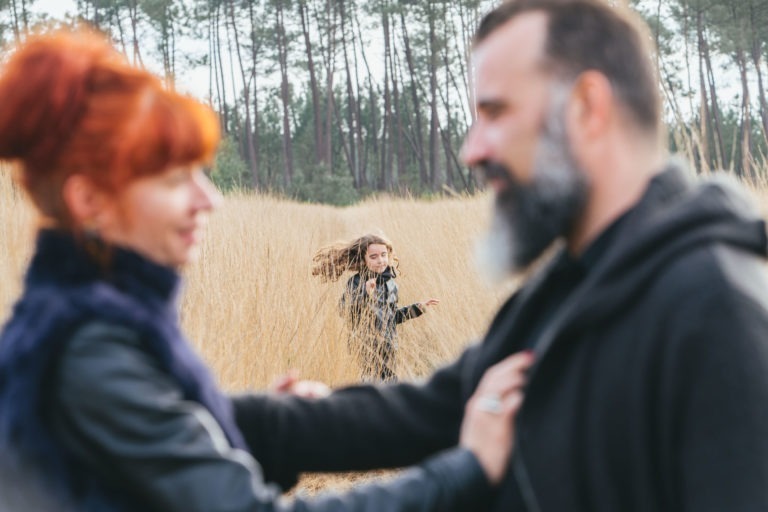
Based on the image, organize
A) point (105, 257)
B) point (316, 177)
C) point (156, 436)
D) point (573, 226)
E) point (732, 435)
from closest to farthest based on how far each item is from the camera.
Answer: point (732, 435) < point (156, 436) < point (105, 257) < point (573, 226) < point (316, 177)

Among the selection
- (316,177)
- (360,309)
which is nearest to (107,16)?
(316,177)

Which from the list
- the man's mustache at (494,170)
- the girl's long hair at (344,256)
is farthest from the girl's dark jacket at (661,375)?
the girl's long hair at (344,256)

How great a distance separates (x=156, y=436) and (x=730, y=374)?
0.94 metres

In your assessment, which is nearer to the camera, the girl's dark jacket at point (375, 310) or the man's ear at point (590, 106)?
the man's ear at point (590, 106)

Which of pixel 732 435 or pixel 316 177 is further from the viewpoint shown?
pixel 316 177

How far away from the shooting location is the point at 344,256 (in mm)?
7430

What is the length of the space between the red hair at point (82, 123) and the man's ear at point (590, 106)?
73 cm

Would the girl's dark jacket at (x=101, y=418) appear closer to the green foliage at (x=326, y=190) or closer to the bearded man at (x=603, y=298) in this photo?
the bearded man at (x=603, y=298)

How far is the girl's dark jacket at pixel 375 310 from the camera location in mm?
6660

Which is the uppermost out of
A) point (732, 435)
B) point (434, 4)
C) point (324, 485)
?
point (434, 4)

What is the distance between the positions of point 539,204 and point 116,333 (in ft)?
2.80

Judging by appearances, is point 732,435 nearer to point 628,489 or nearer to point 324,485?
point 628,489

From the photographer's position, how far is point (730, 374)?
1.33m

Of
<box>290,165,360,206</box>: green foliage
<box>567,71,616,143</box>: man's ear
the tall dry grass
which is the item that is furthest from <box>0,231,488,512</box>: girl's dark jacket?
<box>290,165,360,206</box>: green foliage
